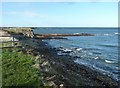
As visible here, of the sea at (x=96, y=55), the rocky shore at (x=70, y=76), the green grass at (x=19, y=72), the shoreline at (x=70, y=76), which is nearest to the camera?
the green grass at (x=19, y=72)

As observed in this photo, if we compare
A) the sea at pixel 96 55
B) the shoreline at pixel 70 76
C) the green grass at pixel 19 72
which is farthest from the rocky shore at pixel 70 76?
the sea at pixel 96 55

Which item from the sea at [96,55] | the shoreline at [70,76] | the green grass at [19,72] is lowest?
the sea at [96,55]

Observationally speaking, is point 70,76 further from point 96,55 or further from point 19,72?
point 96,55

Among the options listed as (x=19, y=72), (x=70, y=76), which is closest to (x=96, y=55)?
(x=70, y=76)

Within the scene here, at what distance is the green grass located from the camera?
16750mm

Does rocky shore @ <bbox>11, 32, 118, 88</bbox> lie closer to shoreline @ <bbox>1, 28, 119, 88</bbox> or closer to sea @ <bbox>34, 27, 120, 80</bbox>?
shoreline @ <bbox>1, 28, 119, 88</bbox>

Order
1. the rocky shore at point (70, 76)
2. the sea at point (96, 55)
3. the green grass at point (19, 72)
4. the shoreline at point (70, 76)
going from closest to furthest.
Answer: the green grass at point (19, 72) → the rocky shore at point (70, 76) → the shoreline at point (70, 76) → the sea at point (96, 55)

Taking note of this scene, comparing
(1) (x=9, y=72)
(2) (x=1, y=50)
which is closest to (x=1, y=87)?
(1) (x=9, y=72)

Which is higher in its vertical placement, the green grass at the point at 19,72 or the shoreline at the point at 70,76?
the green grass at the point at 19,72

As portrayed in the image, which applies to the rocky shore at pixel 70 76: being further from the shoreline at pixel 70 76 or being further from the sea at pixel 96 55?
the sea at pixel 96 55

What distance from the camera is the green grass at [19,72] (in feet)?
55.0

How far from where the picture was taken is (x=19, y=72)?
19.3 m

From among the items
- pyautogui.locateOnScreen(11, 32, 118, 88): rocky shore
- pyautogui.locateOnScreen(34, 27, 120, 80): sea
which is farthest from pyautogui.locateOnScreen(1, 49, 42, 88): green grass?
pyautogui.locateOnScreen(34, 27, 120, 80): sea

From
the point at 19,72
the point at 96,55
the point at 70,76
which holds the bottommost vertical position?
the point at 96,55
